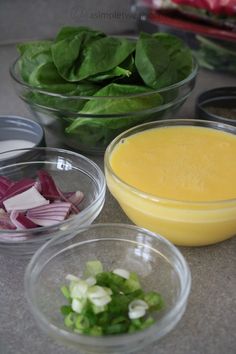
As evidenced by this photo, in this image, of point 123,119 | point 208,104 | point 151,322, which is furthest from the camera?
point 208,104

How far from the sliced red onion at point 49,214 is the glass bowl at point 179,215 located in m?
0.09

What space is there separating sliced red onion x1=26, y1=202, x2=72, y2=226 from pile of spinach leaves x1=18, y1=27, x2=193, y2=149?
0.21 meters

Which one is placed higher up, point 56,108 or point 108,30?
point 56,108

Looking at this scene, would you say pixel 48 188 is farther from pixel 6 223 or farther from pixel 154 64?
pixel 154 64

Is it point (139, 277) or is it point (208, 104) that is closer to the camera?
point (139, 277)

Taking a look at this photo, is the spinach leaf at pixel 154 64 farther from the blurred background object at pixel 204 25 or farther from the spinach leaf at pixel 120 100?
the blurred background object at pixel 204 25

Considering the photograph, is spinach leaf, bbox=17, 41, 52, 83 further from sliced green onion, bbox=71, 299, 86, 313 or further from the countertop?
sliced green onion, bbox=71, 299, 86, 313

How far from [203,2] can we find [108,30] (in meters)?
0.47

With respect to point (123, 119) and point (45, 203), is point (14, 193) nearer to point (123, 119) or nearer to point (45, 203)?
point (45, 203)

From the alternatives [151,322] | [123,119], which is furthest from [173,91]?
[151,322]

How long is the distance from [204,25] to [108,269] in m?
1.05

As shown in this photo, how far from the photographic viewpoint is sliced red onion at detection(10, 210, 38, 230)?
0.74 metres

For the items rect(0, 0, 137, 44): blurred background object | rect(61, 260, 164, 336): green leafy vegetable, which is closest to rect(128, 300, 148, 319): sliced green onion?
rect(61, 260, 164, 336): green leafy vegetable

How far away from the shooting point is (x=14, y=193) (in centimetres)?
82
